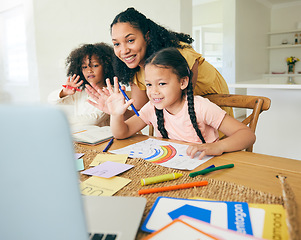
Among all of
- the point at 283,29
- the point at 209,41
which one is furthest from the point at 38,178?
the point at 283,29

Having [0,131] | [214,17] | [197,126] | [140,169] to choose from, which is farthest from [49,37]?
[214,17]

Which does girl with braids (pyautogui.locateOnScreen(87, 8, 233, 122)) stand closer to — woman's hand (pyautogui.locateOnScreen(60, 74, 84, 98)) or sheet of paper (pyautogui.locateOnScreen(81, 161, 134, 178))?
woman's hand (pyautogui.locateOnScreen(60, 74, 84, 98))

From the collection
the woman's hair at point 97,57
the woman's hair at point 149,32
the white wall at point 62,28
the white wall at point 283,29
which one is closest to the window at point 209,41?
the white wall at point 283,29

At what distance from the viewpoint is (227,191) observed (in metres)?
0.56

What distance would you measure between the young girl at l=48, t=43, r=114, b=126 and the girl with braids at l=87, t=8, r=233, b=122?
0.72ft

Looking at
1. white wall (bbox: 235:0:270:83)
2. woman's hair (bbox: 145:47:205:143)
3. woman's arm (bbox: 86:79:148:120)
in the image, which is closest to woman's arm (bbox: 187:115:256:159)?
woman's hair (bbox: 145:47:205:143)

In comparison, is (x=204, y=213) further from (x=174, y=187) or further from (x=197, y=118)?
(x=197, y=118)

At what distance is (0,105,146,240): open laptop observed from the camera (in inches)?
7.9

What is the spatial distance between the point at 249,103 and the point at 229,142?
1.20ft

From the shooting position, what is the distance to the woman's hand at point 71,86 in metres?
1.69

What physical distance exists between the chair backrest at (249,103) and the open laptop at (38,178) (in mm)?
995

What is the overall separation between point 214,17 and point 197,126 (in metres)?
5.30

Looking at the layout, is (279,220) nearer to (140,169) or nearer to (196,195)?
(196,195)

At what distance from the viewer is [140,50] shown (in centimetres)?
128
